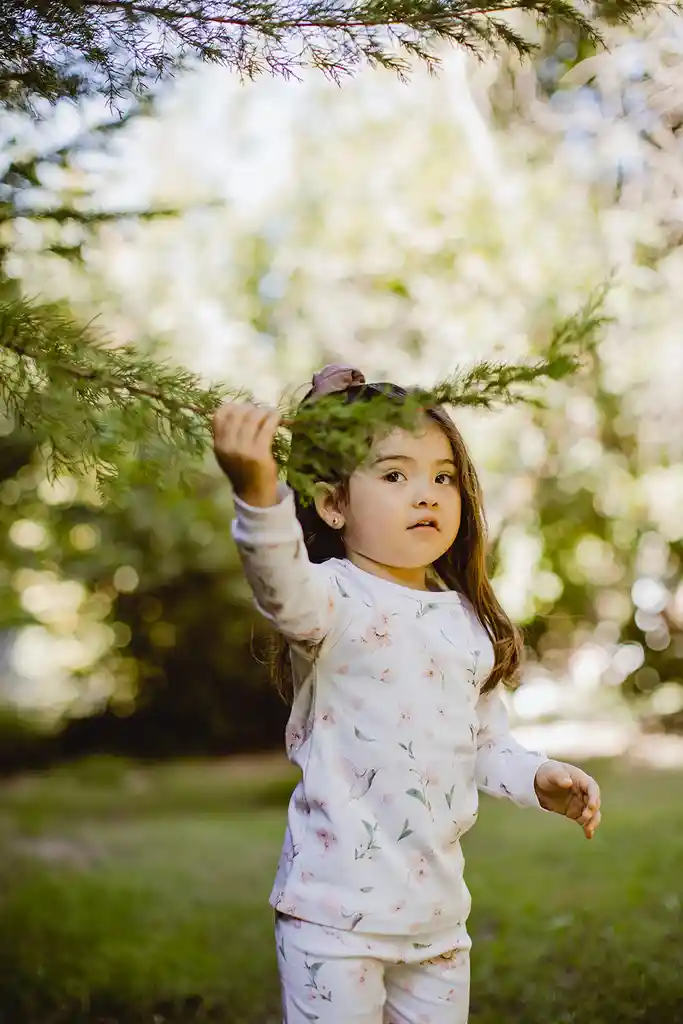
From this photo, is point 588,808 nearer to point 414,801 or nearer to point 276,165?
point 414,801

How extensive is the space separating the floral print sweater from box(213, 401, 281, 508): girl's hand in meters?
0.15

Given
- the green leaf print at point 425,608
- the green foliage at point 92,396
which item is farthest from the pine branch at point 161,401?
the green leaf print at point 425,608

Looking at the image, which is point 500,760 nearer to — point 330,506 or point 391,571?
point 391,571

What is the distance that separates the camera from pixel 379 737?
1728 mm

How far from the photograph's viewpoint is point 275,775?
7.07m

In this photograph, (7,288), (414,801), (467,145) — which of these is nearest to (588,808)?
(414,801)

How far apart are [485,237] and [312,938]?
15.8 ft

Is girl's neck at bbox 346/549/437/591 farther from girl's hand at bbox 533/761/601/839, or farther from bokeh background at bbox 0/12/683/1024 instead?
bokeh background at bbox 0/12/683/1024

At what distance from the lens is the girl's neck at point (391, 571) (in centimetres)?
186

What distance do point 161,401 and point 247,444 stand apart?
0.21 meters

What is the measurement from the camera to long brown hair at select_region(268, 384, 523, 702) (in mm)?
1979

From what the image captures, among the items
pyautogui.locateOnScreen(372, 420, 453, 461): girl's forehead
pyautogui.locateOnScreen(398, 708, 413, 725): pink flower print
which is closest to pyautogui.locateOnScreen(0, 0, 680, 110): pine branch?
pyautogui.locateOnScreen(372, 420, 453, 461): girl's forehead

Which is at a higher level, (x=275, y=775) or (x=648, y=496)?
(x=648, y=496)

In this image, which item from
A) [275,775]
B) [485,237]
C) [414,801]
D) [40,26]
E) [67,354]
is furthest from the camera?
[275,775]
